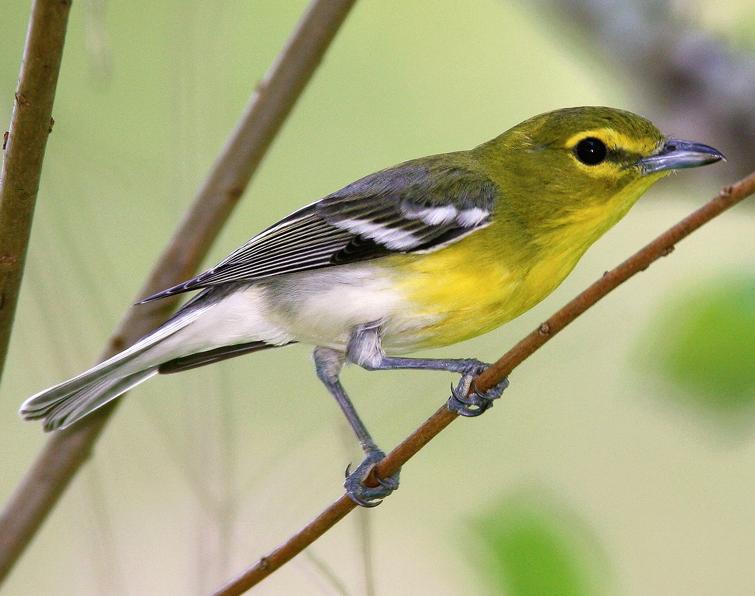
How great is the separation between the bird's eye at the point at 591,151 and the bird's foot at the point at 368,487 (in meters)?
1.16

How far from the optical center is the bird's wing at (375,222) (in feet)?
10.0

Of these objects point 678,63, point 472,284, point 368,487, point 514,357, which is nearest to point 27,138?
point 514,357

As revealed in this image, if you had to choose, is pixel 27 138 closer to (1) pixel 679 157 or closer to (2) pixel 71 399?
(2) pixel 71 399

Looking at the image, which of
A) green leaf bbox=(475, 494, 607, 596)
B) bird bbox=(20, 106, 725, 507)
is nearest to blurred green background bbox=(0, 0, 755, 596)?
green leaf bbox=(475, 494, 607, 596)

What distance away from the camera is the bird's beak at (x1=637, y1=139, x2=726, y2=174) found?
104 inches

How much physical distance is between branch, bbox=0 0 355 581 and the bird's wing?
16 cm

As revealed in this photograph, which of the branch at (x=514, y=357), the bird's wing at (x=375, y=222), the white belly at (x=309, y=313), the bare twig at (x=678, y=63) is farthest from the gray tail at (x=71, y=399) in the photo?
the bare twig at (x=678, y=63)

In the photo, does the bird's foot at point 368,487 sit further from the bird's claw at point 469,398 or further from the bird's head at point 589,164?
the bird's head at point 589,164

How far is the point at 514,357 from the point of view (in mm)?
1891

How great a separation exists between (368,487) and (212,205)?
105 centimetres

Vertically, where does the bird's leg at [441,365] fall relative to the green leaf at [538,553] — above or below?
above

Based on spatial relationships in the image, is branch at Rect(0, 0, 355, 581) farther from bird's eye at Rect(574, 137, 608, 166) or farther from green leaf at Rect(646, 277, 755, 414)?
green leaf at Rect(646, 277, 755, 414)

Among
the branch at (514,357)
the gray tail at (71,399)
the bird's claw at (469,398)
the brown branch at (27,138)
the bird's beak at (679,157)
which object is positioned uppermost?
the brown branch at (27,138)

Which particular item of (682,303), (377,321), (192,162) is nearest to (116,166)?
(192,162)
